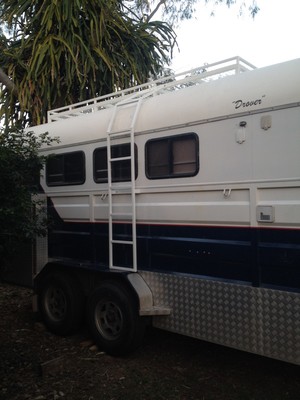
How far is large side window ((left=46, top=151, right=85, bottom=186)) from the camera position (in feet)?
17.7

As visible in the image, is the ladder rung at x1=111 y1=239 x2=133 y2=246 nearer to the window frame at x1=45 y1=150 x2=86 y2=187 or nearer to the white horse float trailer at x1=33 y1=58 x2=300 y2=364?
the white horse float trailer at x1=33 y1=58 x2=300 y2=364

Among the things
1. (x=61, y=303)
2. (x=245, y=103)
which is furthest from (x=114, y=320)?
(x=245, y=103)

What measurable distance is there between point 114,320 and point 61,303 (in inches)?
41.5

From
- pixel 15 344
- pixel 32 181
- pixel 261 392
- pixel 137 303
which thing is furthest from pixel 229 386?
pixel 32 181

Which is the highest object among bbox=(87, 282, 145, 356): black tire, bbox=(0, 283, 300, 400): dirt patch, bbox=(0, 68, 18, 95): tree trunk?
bbox=(0, 68, 18, 95): tree trunk

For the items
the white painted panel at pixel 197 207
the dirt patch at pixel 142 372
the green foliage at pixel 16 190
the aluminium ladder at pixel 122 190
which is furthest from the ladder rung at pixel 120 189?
the dirt patch at pixel 142 372

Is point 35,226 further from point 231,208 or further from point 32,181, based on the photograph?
point 231,208

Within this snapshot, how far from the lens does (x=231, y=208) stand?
3.87 meters

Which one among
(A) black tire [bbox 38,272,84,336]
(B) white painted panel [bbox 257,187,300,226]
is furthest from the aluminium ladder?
(B) white painted panel [bbox 257,187,300,226]

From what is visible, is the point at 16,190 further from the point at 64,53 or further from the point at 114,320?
the point at 64,53

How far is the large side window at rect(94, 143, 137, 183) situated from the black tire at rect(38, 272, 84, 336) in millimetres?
1383

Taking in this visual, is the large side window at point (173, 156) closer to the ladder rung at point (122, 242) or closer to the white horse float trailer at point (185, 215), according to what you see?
the white horse float trailer at point (185, 215)

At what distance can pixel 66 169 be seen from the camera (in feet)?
18.4

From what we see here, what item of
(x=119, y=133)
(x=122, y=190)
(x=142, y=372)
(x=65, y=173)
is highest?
(x=119, y=133)
